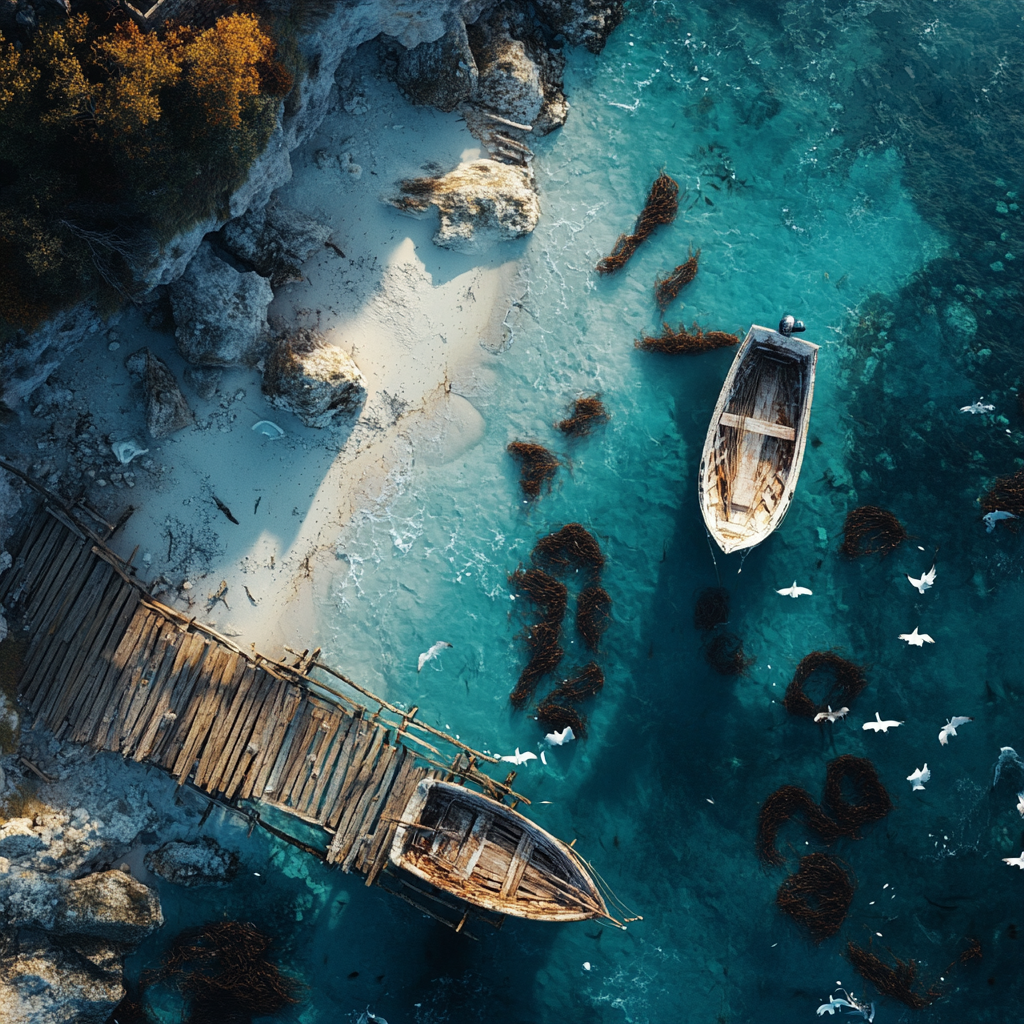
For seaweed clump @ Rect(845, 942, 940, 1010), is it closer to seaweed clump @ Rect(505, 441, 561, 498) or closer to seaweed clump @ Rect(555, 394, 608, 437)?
seaweed clump @ Rect(505, 441, 561, 498)

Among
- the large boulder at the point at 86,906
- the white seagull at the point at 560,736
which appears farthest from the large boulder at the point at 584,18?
the large boulder at the point at 86,906

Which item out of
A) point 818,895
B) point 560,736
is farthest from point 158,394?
point 818,895

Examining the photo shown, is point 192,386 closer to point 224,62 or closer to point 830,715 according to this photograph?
point 224,62

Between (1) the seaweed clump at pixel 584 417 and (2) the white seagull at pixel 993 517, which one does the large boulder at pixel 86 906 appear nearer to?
(1) the seaweed clump at pixel 584 417

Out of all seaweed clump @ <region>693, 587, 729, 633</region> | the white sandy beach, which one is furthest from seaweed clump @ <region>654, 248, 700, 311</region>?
seaweed clump @ <region>693, 587, 729, 633</region>

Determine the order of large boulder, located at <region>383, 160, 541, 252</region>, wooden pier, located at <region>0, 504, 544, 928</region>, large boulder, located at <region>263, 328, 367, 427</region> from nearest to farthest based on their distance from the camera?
wooden pier, located at <region>0, 504, 544, 928</region> < large boulder, located at <region>263, 328, 367, 427</region> < large boulder, located at <region>383, 160, 541, 252</region>
